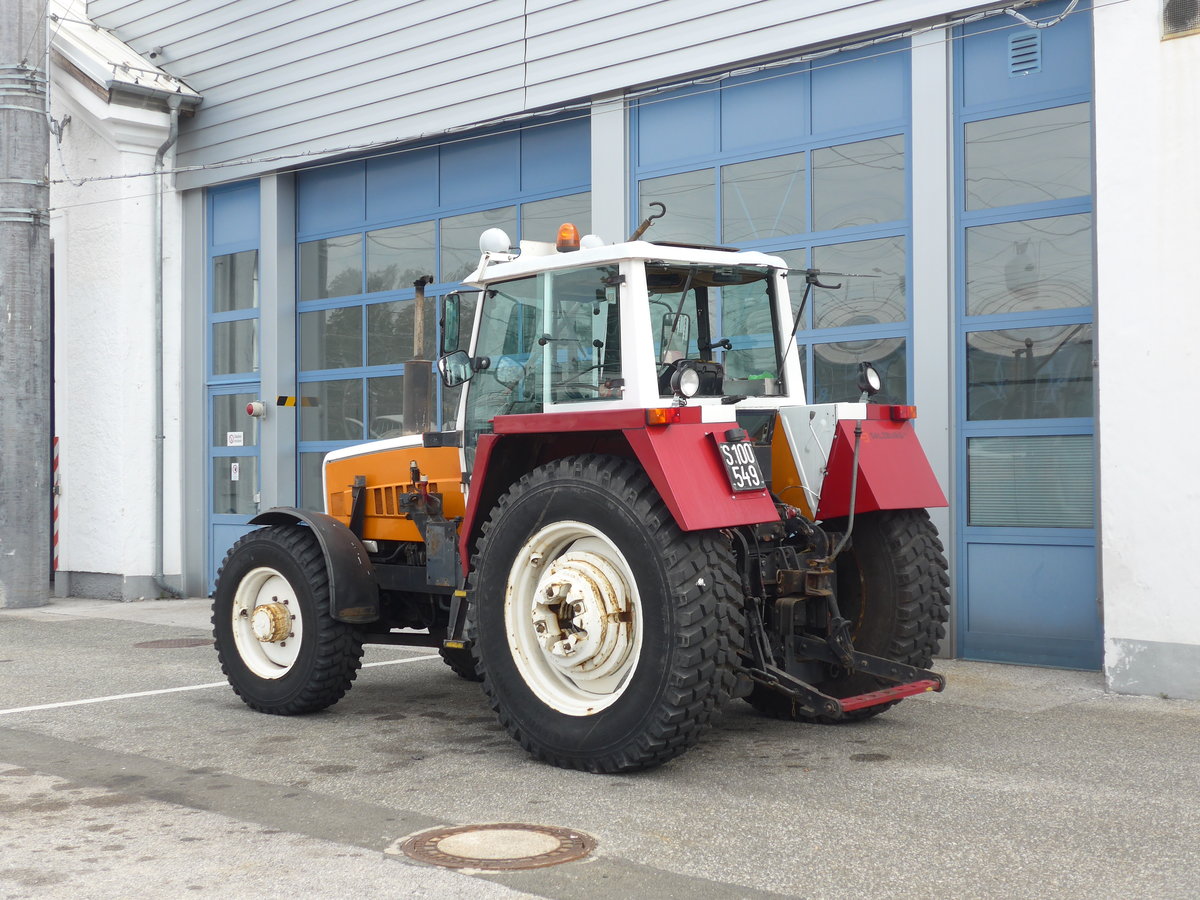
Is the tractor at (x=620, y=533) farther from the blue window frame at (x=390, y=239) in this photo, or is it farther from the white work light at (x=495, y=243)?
the blue window frame at (x=390, y=239)

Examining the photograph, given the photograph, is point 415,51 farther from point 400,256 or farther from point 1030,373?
point 1030,373

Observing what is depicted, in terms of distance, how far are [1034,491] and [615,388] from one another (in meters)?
4.01

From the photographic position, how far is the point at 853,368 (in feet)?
32.3

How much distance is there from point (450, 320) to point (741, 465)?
182cm

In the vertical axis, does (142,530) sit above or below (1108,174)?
below

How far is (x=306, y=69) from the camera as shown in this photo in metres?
13.7

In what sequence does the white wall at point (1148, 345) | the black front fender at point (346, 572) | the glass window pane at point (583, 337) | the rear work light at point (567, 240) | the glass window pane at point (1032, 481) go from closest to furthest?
1. the glass window pane at point (583, 337)
2. the rear work light at point (567, 240)
3. the black front fender at point (346, 572)
4. the white wall at point (1148, 345)
5. the glass window pane at point (1032, 481)

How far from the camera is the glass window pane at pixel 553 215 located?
11.8 metres

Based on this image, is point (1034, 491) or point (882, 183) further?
point (882, 183)

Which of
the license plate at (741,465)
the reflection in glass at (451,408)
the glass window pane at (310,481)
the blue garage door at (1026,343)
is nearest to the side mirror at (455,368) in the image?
the reflection in glass at (451,408)

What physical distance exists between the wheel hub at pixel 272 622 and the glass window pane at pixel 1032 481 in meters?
4.74

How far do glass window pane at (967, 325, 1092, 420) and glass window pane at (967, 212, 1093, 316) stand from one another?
190 millimetres

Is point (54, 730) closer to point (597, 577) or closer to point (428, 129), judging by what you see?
point (597, 577)

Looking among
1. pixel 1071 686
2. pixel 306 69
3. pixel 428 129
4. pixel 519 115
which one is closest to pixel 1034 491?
pixel 1071 686
